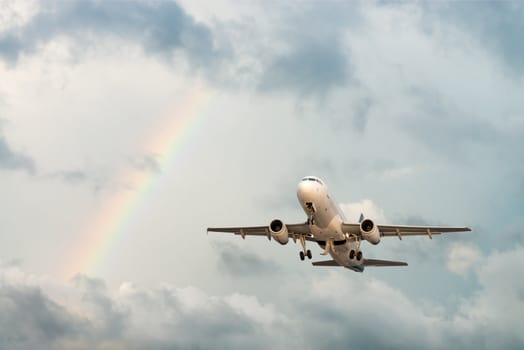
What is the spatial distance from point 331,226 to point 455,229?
11.6 m

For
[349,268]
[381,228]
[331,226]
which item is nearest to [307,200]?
[331,226]

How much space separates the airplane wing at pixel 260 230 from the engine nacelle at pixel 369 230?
218 inches

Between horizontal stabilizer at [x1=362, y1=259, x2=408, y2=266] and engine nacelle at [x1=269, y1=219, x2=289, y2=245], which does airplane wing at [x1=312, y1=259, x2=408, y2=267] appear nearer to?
horizontal stabilizer at [x1=362, y1=259, x2=408, y2=266]

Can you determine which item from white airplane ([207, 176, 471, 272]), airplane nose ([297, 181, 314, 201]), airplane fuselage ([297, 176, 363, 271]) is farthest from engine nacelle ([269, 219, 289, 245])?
airplane nose ([297, 181, 314, 201])

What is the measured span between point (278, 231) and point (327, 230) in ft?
15.0

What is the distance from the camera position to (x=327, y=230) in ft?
287

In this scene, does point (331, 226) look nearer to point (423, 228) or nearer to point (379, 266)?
point (423, 228)

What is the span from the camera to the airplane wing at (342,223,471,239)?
291ft

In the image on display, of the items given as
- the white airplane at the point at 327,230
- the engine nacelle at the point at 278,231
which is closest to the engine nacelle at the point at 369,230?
the white airplane at the point at 327,230

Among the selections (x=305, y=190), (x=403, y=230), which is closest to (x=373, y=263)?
(x=403, y=230)

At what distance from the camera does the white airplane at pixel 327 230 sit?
272 feet

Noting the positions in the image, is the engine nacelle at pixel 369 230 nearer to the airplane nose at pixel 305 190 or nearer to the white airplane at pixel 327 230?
the white airplane at pixel 327 230

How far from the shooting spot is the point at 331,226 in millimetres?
87250

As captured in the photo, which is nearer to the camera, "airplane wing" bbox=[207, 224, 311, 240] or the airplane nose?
the airplane nose
